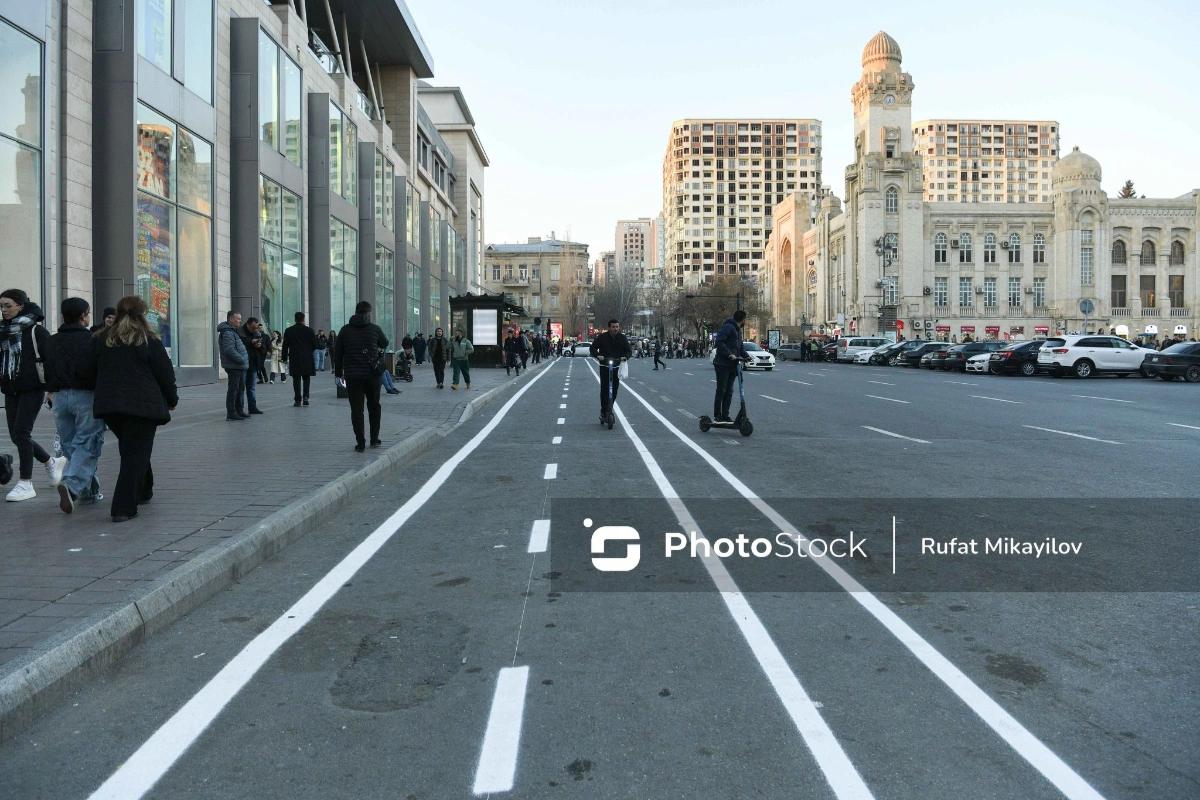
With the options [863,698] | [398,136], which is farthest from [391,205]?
[863,698]

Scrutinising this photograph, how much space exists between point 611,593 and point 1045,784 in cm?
280

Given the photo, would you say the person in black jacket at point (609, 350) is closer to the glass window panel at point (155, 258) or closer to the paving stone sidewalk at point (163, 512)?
the paving stone sidewalk at point (163, 512)

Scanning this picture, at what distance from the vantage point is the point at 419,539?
7.31 metres

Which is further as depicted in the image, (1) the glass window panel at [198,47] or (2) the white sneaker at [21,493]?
(1) the glass window panel at [198,47]

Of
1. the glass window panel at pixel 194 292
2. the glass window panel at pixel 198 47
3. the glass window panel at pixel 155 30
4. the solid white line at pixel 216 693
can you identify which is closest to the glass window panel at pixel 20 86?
the glass window panel at pixel 155 30

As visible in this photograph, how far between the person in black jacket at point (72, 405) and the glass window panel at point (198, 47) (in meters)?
18.4

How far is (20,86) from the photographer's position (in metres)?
17.0

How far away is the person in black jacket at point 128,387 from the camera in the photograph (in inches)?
277

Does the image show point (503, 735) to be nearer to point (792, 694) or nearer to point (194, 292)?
point (792, 694)

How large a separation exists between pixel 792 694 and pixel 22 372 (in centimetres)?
673

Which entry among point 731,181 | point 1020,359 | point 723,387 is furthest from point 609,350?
point 731,181

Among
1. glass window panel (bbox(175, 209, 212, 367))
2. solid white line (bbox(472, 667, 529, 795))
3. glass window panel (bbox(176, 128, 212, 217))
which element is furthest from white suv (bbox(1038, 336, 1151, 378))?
solid white line (bbox(472, 667, 529, 795))

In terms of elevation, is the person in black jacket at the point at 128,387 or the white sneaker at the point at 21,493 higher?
the person in black jacket at the point at 128,387

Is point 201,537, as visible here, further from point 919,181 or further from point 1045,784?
point 919,181
